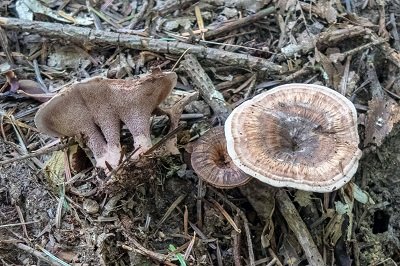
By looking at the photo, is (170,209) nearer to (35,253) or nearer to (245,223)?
(245,223)

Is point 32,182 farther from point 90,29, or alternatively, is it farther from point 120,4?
point 120,4

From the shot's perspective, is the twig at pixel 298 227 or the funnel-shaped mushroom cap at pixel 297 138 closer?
the funnel-shaped mushroom cap at pixel 297 138

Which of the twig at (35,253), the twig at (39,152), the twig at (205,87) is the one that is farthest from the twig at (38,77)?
the twig at (35,253)

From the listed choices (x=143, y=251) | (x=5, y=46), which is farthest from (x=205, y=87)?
(x=5, y=46)

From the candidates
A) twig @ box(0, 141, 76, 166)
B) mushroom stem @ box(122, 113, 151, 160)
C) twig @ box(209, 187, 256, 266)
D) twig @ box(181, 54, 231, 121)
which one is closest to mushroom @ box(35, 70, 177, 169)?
mushroom stem @ box(122, 113, 151, 160)

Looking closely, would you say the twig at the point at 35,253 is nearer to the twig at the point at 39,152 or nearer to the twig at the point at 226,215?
the twig at the point at 39,152

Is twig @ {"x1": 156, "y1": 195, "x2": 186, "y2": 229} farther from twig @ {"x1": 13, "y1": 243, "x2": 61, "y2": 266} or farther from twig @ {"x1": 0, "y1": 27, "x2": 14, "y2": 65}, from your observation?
twig @ {"x1": 0, "y1": 27, "x2": 14, "y2": 65}
